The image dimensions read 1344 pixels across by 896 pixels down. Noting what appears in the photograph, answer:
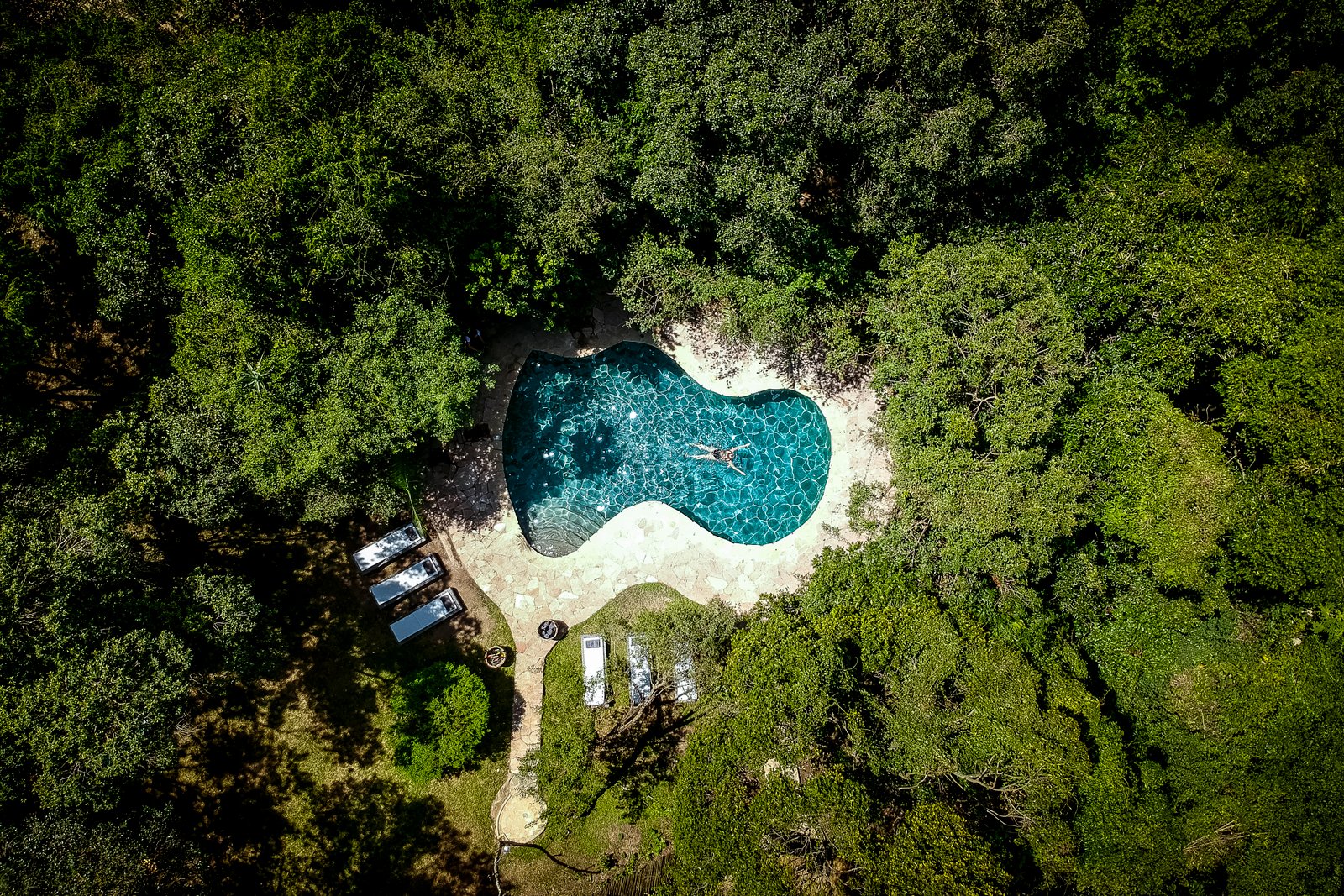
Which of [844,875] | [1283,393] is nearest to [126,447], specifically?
[844,875]

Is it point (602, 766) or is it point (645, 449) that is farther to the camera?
point (645, 449)

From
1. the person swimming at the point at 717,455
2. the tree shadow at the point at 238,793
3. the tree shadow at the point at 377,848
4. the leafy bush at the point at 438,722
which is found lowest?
the tree shadow at the point at 377,848

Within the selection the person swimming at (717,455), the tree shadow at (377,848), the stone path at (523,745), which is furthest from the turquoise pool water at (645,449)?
the tree shadow at (377,848)

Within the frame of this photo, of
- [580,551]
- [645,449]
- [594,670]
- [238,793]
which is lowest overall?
[238,793]

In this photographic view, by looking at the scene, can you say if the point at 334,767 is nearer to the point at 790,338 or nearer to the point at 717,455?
the point at 717,455

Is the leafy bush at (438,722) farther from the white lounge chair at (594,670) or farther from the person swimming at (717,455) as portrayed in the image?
the person swimming at (717,455)

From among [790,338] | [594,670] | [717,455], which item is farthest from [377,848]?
[790,338]
